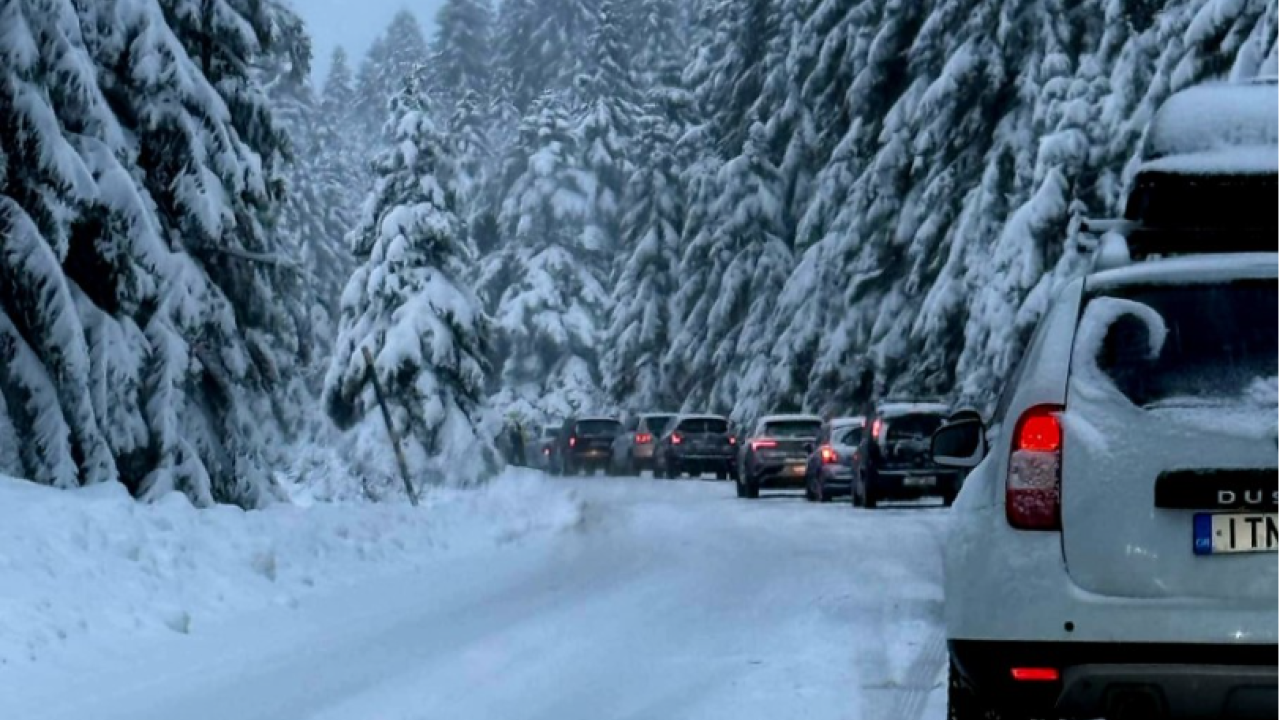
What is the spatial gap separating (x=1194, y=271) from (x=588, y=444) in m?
53.2

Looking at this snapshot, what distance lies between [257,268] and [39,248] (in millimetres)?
6281

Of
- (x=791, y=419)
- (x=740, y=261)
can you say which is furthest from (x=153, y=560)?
(x=740, y=261)

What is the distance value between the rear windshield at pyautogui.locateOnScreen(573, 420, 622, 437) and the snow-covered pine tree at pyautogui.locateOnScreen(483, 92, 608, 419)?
14.0m

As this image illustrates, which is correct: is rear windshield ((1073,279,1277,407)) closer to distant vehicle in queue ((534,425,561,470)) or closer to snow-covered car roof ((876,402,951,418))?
snow-covered car roof ((876,402,951,418))

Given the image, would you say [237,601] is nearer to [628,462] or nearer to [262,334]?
[262,334]

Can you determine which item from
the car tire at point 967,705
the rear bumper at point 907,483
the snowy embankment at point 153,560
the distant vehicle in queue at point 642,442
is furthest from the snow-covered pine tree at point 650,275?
the car tire at point 967,705

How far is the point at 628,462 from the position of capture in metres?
58.0

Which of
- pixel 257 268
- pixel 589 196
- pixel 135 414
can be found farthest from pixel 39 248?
pixel 589 196

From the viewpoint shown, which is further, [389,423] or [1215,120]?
[389,423]

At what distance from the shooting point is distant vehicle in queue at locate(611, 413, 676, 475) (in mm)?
56875

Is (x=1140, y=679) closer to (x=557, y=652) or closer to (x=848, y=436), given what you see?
(x=557, y=652)

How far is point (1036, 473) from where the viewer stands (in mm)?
6961

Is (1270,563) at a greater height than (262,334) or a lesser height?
lesser

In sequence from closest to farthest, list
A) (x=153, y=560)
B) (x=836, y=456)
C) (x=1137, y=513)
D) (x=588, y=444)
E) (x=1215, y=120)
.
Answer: (x=1137, y=513) < (x=1215, y=120) < (x=153, y=560) < (x=836, y=456) < (x=588, y=444)
